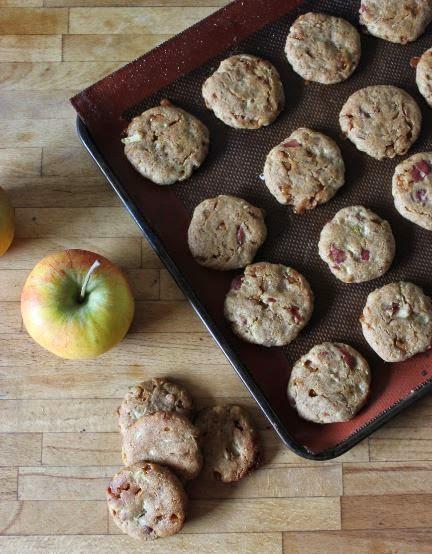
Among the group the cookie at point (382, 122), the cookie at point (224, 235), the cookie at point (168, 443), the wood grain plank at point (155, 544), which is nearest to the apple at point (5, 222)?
the cookie at point (224, 235)

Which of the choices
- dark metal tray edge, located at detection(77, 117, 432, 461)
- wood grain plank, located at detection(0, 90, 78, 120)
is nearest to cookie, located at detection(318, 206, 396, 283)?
dark metal tray edge, located at detection(77, 117, 432, 461)

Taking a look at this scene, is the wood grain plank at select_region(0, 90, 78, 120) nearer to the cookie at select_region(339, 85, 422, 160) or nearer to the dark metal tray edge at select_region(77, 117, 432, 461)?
the dark metal tray edge at select_region(77, 117, 432, 461)

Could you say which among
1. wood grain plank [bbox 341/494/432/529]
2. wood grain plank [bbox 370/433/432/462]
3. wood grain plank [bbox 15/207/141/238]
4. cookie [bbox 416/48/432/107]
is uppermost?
cookie [bbox 416/48/432/107]

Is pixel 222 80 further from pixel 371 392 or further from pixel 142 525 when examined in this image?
pixel 142 525

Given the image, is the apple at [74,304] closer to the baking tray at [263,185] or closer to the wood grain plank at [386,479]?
the baking tray at [263,185]

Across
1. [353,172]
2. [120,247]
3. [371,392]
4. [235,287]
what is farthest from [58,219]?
[371,392]

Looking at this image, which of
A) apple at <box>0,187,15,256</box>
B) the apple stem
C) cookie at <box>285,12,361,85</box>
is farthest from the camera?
cookie at <box>285,12,361,85</box>

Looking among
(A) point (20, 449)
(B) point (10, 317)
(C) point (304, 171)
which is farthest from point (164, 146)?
(A) point (20, 449)

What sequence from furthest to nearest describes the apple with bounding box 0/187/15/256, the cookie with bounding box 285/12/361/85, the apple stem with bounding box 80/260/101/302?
the cookie with bounding box 285/12/361/85
the apple with bounding box 0/187/15/256
the apple stem with bounding box 80/260/101/302
